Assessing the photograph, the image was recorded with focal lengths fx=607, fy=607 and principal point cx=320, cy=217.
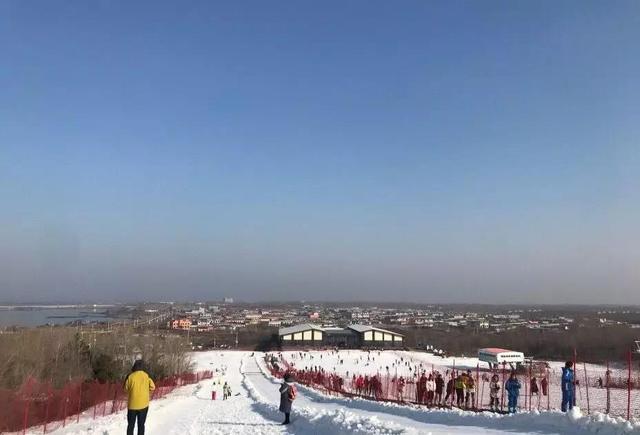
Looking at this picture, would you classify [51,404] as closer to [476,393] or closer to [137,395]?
[137,395]

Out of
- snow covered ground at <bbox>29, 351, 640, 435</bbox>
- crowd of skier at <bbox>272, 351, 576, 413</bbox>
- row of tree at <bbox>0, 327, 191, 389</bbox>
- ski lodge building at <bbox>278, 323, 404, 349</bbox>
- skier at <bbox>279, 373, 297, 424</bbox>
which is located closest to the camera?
→ snow covered ground at <bbox>29, 351, 640, 435</bbox>

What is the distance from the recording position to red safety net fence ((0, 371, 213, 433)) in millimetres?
17188

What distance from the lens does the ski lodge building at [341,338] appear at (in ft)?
452

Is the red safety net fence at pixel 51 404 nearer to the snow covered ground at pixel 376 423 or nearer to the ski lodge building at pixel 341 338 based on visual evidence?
the snow covered ground at pixel 376 423

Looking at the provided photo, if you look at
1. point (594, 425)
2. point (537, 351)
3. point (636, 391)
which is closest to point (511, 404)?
point (594, 425)

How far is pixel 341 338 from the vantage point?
145 metres

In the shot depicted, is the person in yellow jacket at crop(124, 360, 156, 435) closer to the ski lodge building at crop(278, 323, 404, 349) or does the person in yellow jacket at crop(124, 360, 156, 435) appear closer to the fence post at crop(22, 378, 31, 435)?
A: the fence post at crop(22, 378, 31, 435)

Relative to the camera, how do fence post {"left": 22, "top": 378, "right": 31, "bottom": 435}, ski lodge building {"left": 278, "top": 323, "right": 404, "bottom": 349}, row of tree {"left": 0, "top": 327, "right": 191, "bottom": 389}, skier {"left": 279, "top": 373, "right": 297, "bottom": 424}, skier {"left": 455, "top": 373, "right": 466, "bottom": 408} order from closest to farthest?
fence post {"left": 22, "top": 378, "right": 31, "bottom": 435}
skier {"left": 279, "top": 373, "right": 297, "bottom": 424}
skier {"left": 455, "top": 373, "right": 466, "bottom": 408}
row of tree {"left": 0, "top": 327, "right": 191, "bottom": 389}
ski lodge building {"left": 278, "top": 323, "right": 404, "bottom": 349}

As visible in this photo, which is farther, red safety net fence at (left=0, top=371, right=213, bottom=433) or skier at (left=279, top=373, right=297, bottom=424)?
skier at (left=279, top=373, right=297, bottom=424)

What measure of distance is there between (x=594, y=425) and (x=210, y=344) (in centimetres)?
14509

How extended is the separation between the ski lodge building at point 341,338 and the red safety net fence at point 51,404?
11058cm

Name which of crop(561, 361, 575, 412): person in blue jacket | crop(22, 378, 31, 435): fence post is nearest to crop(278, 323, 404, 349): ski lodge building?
crop(561, 361, 575, 412): person in blue jacket

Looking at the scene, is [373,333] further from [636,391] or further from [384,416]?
[384,416]

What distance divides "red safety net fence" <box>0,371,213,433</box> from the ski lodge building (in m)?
111
